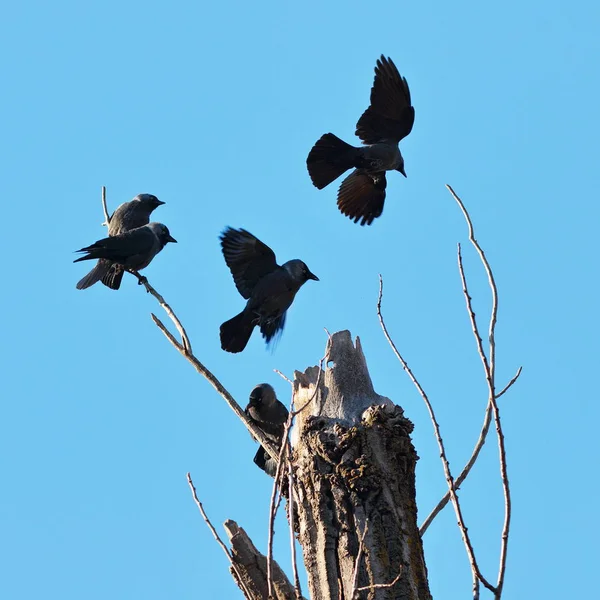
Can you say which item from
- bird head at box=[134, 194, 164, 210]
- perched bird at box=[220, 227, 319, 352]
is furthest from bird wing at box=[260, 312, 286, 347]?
bird head at box=[134, 194, 164, 210]

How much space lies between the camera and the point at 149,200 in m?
10.3

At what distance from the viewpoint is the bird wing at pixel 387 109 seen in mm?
9008

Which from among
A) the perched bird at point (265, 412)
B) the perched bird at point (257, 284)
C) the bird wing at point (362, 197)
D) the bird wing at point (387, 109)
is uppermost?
the bird wing at point (387, 109)

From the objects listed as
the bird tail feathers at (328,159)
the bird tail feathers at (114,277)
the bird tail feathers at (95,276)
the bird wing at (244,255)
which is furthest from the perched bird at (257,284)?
the bird tail feathers at (95,276)

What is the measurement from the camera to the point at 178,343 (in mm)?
4543

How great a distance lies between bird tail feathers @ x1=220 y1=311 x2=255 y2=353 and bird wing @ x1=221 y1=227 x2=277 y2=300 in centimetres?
19

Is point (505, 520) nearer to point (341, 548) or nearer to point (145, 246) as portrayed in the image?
point (341, 548)

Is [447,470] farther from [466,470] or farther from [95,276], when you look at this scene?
[95,276]

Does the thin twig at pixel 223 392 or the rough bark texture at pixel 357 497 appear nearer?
the rough bark texture at pixel 357 497

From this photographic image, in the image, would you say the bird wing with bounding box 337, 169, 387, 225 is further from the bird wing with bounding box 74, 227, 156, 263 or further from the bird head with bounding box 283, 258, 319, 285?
the bird wing with bounding box 74, 227, 156, 263

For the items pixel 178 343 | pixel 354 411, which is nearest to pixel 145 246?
pixel 178 343

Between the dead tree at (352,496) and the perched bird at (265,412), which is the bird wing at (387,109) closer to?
the perched bird at (265,412)

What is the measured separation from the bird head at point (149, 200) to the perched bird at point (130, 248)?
2.71ft

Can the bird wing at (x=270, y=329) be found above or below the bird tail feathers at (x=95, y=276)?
below
